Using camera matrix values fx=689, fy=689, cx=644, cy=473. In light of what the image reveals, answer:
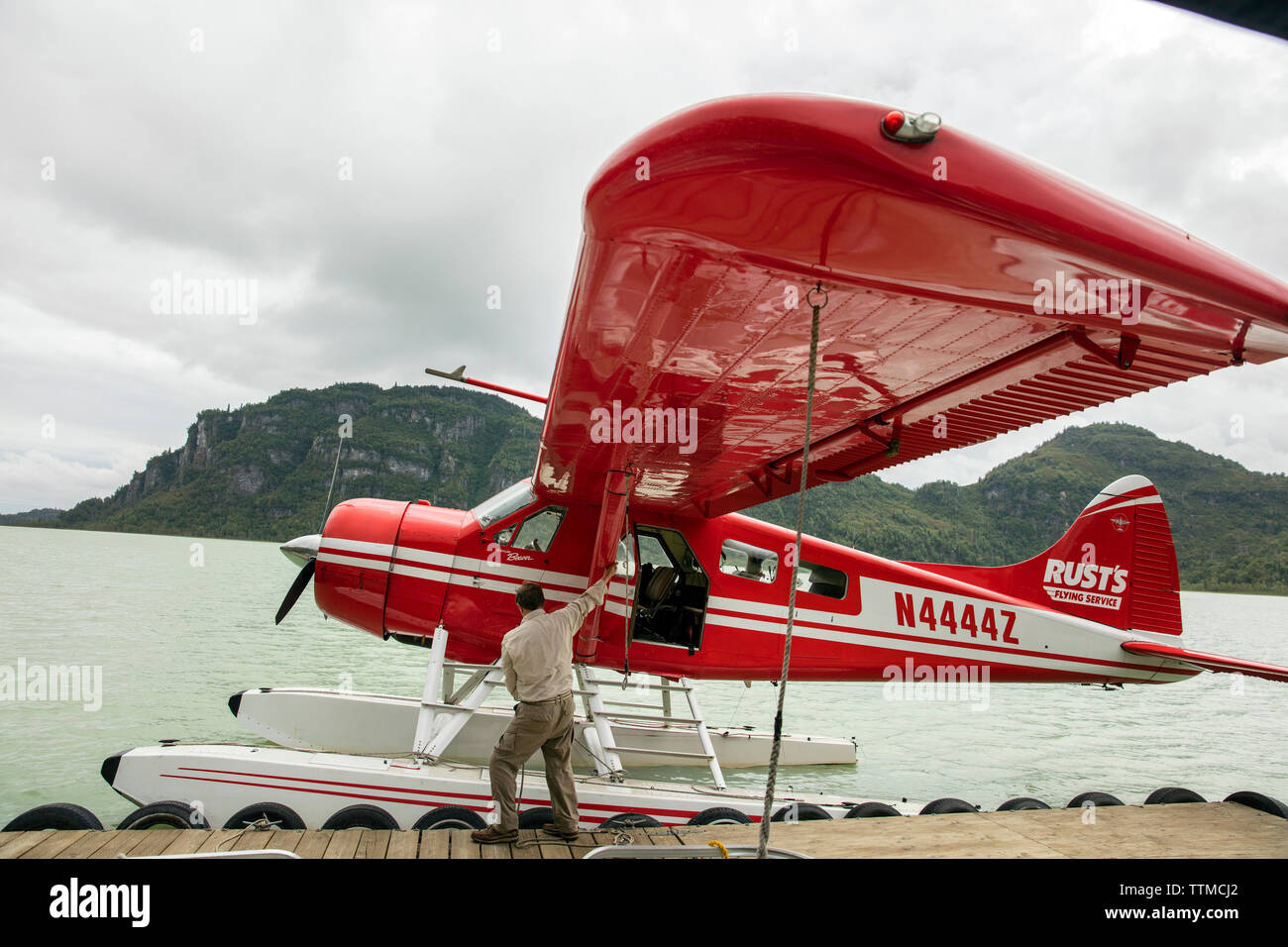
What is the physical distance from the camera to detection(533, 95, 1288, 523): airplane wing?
5.31 feet

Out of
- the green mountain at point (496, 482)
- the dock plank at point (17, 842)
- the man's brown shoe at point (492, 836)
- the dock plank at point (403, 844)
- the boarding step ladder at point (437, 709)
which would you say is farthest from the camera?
the green mountain at point (496, 482)

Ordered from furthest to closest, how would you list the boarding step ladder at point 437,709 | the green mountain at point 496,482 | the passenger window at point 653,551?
the green mountain at point 496,482 < the passenger window at point 653,551 < the boarding step ladder at point 437,709

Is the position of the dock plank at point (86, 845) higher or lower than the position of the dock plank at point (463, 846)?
higher

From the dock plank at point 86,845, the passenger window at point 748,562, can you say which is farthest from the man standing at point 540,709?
the passenger window at point 748,562

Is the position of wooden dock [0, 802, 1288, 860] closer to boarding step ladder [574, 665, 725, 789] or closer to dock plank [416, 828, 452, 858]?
dock plank [416, 828, 452, 858]

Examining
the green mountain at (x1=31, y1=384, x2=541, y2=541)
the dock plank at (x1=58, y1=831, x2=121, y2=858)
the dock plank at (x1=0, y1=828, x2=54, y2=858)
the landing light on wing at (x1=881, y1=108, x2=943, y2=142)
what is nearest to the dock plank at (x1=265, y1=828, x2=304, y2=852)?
the dock plank at (x1=58, y1=831, x2=121, y2=858)

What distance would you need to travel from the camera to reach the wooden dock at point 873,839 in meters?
2.96

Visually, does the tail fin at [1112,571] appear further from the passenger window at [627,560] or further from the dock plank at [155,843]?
the dock plank at [155,843]

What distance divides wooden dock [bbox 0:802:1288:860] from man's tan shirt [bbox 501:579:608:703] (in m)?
0.70

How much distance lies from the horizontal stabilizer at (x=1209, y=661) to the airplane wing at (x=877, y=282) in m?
4.23

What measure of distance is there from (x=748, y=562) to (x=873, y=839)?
3.05 metres

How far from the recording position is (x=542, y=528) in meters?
5.99

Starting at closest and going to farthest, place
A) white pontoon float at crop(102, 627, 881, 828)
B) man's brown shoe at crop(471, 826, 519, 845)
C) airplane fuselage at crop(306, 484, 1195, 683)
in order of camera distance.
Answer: man's brown shoe at crop(471, 826, 519, 845), white pontoon float at crop(102, 627, 881, 828), airplane fuselage at crop(306, 484, 1195, 683)
